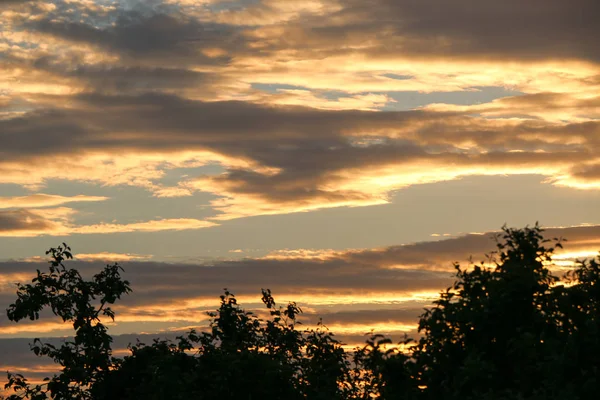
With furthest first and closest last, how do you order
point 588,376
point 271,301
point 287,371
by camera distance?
point 271,301 < point 287,371 < point 588,376

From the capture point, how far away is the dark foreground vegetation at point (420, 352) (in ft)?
87.7

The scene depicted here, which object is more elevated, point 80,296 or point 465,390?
point 80,296

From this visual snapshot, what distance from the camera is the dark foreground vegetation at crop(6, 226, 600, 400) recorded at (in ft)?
87.7

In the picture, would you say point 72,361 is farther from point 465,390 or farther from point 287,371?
point 465,390

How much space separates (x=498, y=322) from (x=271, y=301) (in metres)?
17.1

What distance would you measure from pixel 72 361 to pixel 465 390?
726 inches

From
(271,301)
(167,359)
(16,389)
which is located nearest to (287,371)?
(167,359)

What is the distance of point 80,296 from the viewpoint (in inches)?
1564

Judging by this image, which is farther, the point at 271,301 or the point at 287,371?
the point at 271,301

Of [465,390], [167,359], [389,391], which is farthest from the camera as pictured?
[167,359]

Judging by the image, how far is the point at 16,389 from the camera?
39.8m

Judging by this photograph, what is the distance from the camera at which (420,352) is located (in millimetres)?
29359

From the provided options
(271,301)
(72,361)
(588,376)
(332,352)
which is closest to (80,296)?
(72,361)

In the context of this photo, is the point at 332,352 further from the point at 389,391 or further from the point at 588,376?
the point at 588,376
